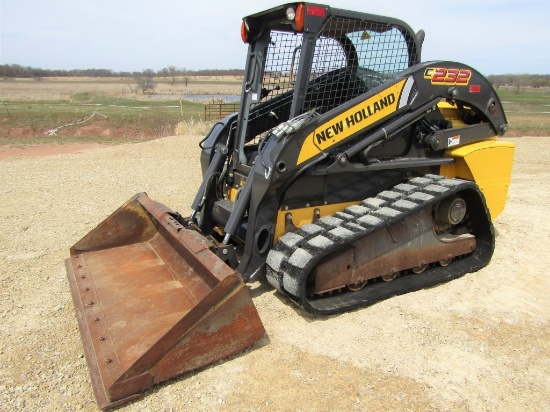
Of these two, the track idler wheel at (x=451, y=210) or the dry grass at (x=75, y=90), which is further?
the dry grass at (x=75, y=90)

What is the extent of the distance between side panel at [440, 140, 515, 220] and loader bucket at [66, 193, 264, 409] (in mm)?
2822

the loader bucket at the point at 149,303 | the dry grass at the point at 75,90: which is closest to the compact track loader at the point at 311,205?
the loader bucket at the point at 149,303

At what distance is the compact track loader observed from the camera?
124 inches

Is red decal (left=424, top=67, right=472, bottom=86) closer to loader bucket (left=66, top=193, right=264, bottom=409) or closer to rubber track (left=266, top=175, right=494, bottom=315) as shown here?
rubber track (left=266, top=175, right=494, bottom=315)

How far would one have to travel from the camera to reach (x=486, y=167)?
15.8ft

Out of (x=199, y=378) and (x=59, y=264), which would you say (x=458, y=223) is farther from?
(x=59, y=264)

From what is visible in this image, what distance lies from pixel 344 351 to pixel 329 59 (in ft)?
8.73

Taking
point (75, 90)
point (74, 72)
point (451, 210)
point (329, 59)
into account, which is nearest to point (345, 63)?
point (329, 59)

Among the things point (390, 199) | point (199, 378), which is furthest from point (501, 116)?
point (199, 378)

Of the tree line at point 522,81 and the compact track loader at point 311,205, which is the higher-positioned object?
the tree line at point 522,81

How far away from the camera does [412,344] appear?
335cm

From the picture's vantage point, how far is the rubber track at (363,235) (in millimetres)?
3502

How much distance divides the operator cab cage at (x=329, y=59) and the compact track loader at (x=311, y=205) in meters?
0.01

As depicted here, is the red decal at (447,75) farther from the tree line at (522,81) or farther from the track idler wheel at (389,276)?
the tree line at (522,81)
